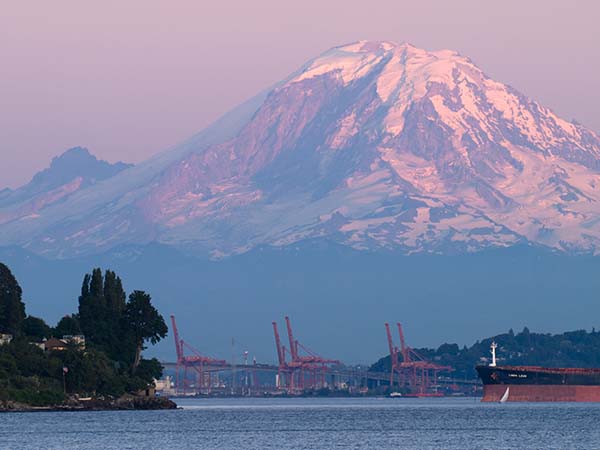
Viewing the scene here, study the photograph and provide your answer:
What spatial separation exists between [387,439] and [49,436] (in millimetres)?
30640

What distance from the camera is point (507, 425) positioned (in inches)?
7840

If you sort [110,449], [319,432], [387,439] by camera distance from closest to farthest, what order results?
[110,449], [387,439], [319,432]

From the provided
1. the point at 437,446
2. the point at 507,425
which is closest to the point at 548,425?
the point at 507,425

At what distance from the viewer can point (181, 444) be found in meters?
165

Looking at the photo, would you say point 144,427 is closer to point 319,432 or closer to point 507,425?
point 319,432

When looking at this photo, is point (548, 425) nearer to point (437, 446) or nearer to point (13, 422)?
point (437, 446)

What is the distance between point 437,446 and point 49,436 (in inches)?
1432

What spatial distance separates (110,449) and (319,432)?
34.2 meters

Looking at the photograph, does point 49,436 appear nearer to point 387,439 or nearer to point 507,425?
Answer: point 387,439

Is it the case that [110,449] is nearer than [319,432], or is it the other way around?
[110,449]

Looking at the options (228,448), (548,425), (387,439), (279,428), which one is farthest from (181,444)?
(548,425)

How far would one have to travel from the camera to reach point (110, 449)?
15812 centimetres

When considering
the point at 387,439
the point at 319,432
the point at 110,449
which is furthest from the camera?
the point at 319,432

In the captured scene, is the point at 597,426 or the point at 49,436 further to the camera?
the point at 597,426
